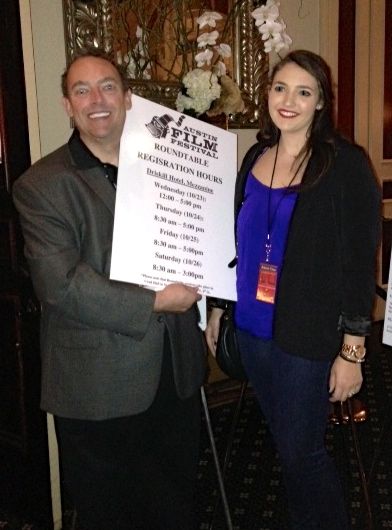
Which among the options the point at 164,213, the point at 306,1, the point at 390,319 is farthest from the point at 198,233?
the point at 306,1

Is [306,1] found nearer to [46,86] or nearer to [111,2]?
[111,2]

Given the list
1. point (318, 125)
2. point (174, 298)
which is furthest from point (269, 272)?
point (318, 125)

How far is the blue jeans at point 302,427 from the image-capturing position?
1596 mm

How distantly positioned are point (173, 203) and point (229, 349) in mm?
487

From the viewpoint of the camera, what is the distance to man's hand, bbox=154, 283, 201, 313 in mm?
1497

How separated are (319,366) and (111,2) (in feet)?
5.78

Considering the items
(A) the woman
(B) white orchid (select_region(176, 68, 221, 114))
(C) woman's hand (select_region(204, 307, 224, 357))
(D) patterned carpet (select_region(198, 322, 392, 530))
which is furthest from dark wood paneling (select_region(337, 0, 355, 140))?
(A) the woman

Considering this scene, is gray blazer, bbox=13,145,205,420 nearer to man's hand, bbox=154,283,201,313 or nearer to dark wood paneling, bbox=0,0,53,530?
man's hand, bbox=154,283,201,313

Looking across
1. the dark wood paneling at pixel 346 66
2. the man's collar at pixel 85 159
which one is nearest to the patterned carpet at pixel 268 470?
the man's collar at pixel 85 159

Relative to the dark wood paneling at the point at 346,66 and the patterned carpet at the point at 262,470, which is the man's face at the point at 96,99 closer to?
the patterned carpet at the point at 262,470

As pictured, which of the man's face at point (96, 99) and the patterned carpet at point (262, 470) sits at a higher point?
the man's face at point (96, 99)

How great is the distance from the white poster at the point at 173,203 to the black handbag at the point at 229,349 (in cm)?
14

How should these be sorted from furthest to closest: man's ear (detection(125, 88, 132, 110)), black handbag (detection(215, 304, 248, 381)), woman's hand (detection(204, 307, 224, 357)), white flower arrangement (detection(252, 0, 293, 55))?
white flower arrangement (detection(252, 0, 293, 55)) < woman's hand (detection(204, 307, 224, 357)) < black handbag (detection(215, 304, 248, 381)) < man's ear (detection(125, 88, 132, 110))

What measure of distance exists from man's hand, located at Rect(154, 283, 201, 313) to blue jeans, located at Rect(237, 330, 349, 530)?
0.25m
